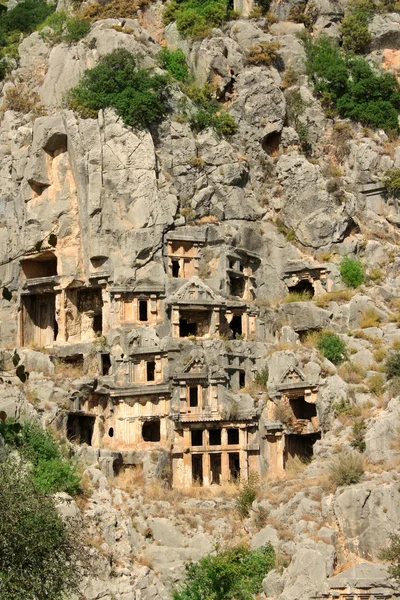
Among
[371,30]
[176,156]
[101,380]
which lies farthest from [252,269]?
[371,30]

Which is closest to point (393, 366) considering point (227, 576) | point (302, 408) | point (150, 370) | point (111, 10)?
point (302, 408)

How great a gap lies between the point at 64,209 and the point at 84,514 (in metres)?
18.2

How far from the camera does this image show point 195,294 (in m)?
49.4

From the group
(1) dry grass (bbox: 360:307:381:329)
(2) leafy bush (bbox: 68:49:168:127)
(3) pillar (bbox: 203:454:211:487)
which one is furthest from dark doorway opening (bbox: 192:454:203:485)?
(2) leafy bush (bbox: 68:49:168:127)

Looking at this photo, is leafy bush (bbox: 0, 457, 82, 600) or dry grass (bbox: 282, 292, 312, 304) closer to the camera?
leafy bush (bbox: 0, 457, 82, 600)

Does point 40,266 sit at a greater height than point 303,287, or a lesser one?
greater

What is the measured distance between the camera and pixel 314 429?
4638cm

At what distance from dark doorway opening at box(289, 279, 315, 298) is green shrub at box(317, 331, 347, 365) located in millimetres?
5061

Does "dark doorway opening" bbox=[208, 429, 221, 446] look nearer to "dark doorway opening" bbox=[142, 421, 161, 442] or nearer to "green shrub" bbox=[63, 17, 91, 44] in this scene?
"dark doorway opening" bbox=[142, 421, 161, 442]

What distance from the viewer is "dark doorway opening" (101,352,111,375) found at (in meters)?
49.5

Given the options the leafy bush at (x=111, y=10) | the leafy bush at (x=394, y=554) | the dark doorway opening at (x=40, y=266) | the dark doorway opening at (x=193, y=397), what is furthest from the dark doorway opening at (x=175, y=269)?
the leafy bush at (x=394, y=554)

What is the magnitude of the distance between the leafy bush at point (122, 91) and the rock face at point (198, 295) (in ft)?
2.38

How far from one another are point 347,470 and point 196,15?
99.9 feet

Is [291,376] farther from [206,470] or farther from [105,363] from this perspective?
[105,363]
